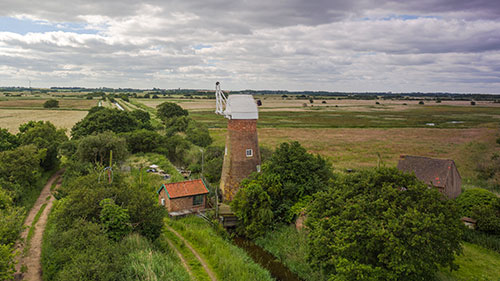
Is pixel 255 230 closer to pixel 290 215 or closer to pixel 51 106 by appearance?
pixel 290 215

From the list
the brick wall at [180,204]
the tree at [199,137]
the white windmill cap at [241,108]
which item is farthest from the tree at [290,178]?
the tree at [199,137]

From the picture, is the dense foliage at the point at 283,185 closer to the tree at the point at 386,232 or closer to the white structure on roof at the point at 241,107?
the white structure on roof at the point at 241,107

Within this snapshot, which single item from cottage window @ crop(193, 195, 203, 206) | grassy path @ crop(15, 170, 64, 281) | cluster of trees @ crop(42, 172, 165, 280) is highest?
cluster of trees @ crop(42, 172, 165, 280)

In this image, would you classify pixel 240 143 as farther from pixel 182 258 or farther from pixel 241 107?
pixel 182 258

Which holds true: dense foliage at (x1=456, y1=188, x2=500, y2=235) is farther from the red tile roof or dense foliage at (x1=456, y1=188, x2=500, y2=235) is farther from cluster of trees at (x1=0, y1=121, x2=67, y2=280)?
cluster of trees at (x1=0, y1=121, x2=67, y2=280)

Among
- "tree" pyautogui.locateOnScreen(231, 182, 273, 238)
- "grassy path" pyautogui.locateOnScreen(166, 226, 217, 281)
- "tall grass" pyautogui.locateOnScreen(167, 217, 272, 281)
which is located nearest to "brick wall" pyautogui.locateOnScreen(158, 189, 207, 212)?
"tall grass" pyautogui.locateOnScreen(167, 217, 272, 281)

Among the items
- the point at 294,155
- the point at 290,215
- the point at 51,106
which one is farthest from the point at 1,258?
the point at 51,106

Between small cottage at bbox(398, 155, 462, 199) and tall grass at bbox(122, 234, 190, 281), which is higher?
small cottage at bbox(398, 155, 462, 199)
